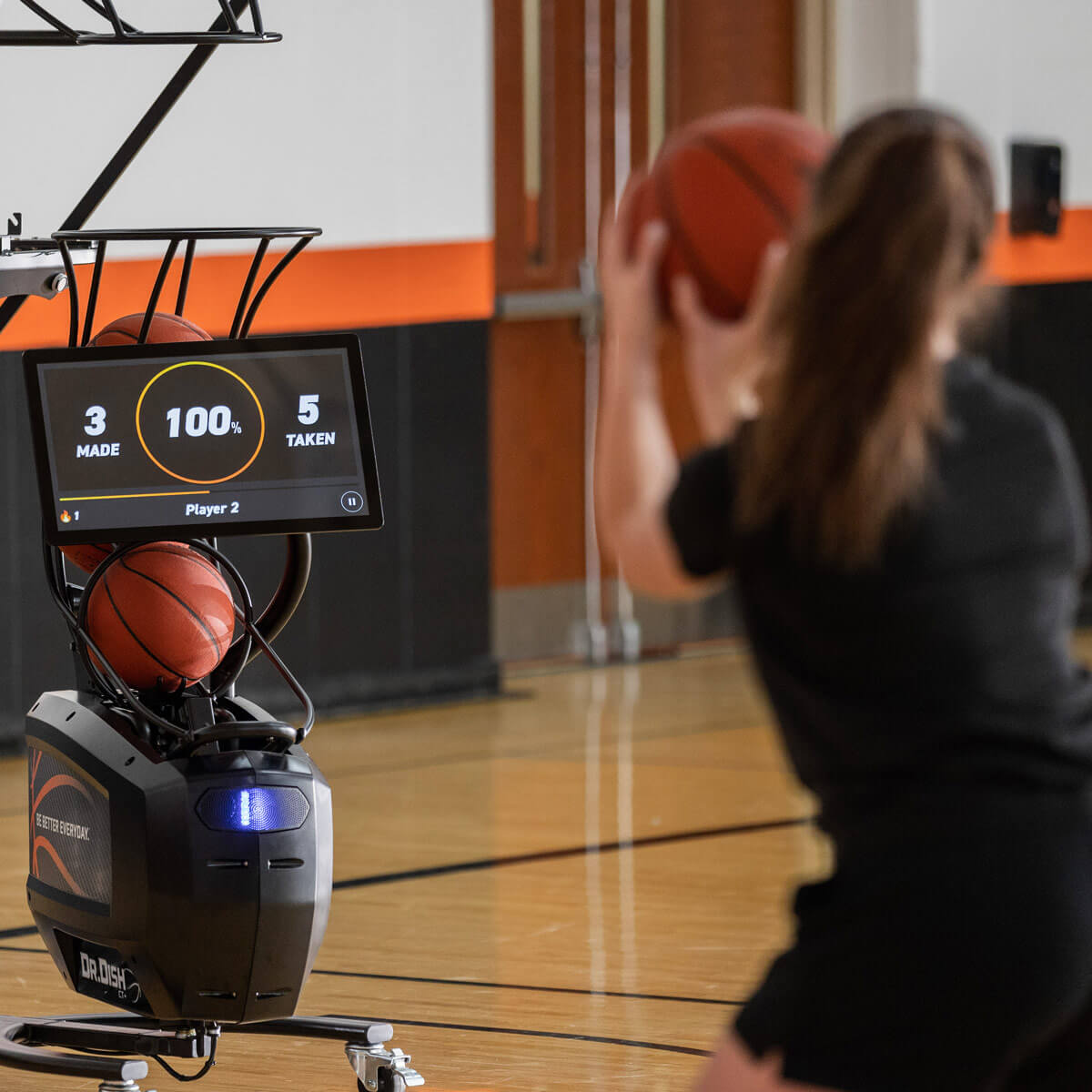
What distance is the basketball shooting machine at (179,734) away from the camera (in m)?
2.87

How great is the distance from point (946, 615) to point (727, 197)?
1.44 ft

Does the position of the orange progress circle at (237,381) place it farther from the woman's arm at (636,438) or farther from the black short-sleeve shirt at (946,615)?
the black short-sleeve shirt at (946,615)

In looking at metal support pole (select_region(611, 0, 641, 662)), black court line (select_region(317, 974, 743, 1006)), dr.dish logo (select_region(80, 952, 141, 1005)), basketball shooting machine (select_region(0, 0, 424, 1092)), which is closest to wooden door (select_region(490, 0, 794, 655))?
metal support pole (select_region(611, 0, 641, 662))

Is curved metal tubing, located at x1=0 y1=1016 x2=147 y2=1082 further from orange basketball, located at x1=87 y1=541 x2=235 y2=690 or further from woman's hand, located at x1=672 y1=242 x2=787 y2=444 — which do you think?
woman's hand, located at x1=672 y1=242 x2=787 y2=444

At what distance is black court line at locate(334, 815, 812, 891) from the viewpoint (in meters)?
4.70

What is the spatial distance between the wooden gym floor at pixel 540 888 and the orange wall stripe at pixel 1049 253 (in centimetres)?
211

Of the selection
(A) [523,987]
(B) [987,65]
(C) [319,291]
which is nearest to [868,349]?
(A) [523,987]

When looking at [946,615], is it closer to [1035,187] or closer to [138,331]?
[138,331]

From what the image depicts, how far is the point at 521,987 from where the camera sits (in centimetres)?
386

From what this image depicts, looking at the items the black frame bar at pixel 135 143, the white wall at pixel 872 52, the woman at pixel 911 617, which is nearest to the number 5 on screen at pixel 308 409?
the black frame bar at pixel 135 143

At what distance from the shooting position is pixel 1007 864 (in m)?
1.64

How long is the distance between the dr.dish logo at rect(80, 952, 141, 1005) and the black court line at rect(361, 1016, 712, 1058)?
55 cm

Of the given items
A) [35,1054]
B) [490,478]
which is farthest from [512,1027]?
[490,478]

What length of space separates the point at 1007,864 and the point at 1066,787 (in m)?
0.07
